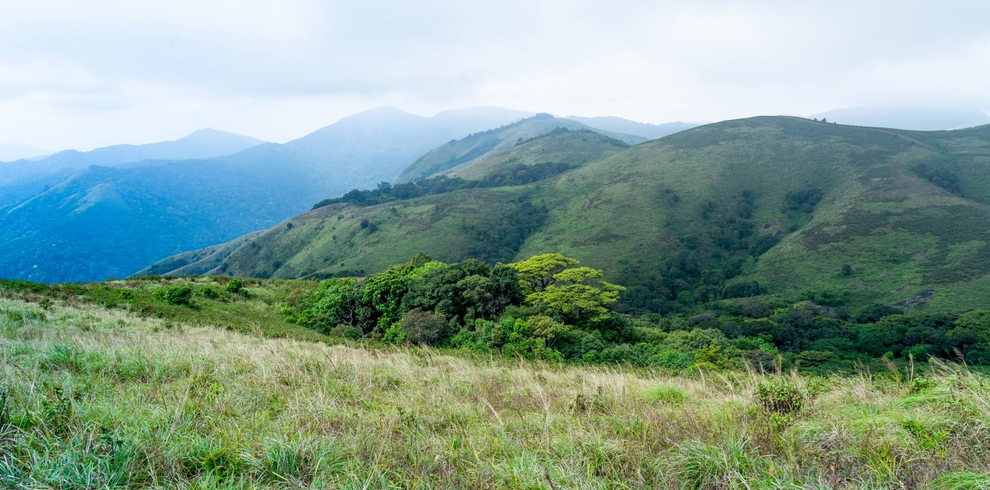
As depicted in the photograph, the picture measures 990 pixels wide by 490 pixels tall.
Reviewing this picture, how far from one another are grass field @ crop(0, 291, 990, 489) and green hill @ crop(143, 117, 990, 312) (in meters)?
69.9

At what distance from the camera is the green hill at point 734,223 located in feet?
225

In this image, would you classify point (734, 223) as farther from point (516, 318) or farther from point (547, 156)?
point (547, 156)

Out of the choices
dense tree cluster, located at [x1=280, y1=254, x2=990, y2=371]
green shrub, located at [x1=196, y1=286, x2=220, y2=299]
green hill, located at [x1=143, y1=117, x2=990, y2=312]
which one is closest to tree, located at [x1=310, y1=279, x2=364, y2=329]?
dense tree cluster, located at [x1=280, y1=254, x2=990, y2=371]

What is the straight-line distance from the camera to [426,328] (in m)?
19.1

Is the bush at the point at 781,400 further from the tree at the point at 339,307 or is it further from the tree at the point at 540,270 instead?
the tree at the point at 339,307

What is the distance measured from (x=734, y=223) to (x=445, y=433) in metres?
108

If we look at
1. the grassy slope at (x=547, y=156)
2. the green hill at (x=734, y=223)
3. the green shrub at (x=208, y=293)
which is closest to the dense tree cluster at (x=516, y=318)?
the green shrub at (x=208, y=293)

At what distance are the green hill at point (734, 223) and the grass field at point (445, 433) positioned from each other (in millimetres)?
69891

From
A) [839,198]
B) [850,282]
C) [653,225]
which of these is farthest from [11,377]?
[839,198]

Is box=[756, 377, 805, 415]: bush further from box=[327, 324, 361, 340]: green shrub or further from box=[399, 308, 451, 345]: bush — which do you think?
box=[327, 324, 361, 340]: green shrub

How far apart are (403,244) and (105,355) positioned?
9689cm

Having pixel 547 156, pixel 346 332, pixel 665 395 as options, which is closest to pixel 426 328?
pixel 346 332

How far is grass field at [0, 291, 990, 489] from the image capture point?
9.09 feet

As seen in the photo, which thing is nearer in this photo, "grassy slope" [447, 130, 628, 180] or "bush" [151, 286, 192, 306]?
"bush" [151, 286, 192, 306]
